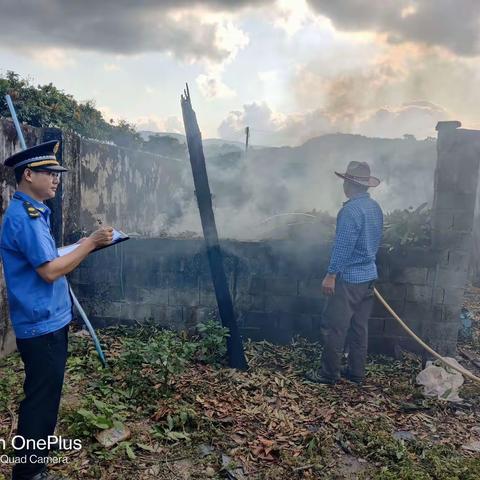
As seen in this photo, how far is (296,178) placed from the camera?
67.4ft

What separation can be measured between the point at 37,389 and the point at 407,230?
4982mm

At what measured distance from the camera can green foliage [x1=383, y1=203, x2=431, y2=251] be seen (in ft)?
19.9

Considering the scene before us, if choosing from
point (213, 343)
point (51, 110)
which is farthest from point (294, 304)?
point (51, 110)

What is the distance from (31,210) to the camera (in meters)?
2.93

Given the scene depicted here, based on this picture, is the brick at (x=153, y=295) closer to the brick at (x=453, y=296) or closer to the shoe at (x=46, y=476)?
the shoe at (x=46, y=476)

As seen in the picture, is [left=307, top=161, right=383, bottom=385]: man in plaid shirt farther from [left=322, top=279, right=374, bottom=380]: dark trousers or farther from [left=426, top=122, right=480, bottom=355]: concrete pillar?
[left=426, top=122, right=480, bottom=355]: concrete pillar

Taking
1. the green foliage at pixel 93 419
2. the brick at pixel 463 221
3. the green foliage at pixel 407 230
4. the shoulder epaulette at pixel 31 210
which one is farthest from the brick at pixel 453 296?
the shoulder epaulette at pixel 31 210

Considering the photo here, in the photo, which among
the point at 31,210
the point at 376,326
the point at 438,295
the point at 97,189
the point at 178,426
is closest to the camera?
the point at 31,210

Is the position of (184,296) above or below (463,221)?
below

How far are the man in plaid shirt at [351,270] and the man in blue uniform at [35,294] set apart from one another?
2.99 metres

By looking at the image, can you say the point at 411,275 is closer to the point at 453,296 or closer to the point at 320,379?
the point at 453,296

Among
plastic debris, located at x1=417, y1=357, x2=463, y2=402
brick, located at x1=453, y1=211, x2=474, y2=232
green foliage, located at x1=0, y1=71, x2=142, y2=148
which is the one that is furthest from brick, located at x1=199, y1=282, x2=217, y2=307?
green foliage, located at x1=0, y1=71, x2=142, y2=148

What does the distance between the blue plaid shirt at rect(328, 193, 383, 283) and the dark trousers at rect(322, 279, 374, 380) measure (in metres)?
0.15

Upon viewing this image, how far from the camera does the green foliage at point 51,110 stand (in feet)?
38.1
